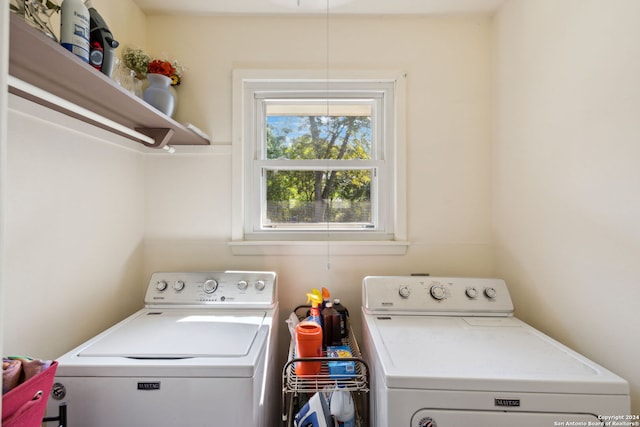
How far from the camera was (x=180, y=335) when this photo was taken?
116 centimetres

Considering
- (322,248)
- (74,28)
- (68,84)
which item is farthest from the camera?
(322,248)

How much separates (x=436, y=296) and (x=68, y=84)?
1.72m

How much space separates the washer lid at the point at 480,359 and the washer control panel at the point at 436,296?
8 cm

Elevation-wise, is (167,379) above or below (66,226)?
below

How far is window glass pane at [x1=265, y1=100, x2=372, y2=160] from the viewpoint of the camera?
1.84 m

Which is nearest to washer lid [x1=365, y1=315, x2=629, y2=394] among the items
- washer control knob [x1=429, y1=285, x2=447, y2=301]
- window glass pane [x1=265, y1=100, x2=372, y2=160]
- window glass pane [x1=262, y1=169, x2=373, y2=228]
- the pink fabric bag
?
washer control knob [x1=429, y1=285, x2=447, y2=301]

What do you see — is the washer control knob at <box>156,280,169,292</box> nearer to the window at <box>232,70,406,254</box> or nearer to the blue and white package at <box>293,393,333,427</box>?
the window at <box>232,70,406,254</box>

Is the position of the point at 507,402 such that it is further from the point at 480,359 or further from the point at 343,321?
the point at 343,321

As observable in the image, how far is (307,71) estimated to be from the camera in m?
1.73

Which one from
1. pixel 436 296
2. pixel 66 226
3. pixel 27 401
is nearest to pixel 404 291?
pixel 436 296

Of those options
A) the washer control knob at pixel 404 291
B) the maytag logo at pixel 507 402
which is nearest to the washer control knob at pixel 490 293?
the washer control knob at pixel 404 291

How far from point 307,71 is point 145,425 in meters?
1.78

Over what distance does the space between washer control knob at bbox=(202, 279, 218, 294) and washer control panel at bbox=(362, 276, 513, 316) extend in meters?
0.78

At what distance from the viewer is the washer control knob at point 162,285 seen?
1.51 metres
